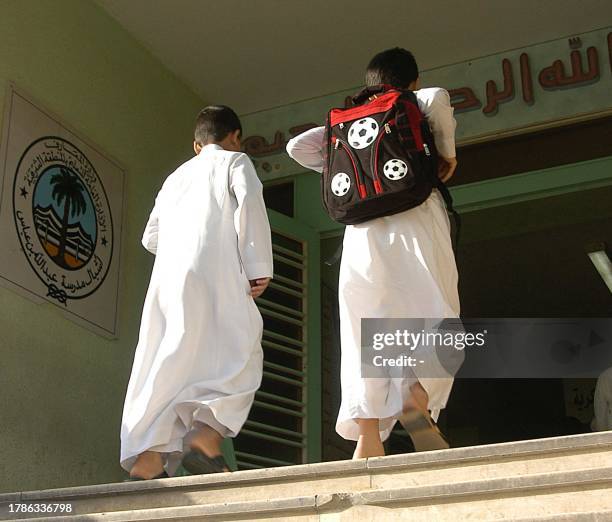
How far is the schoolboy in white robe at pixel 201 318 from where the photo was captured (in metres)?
3.91

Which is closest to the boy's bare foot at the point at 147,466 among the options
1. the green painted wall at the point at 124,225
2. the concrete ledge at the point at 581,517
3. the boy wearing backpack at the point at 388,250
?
the boy wearing backpack at the point at 388,250

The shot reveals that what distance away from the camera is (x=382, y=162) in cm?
382

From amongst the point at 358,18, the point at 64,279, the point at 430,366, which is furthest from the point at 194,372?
the point at 358,18

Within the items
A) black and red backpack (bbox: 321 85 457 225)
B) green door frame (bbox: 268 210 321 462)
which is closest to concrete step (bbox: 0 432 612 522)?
black and red backpack (bbox: 321 85 457 225)

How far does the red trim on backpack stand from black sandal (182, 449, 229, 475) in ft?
4.24

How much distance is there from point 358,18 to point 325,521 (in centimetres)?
492

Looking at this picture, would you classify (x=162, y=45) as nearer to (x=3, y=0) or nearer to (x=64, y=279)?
(x=3, y=0)

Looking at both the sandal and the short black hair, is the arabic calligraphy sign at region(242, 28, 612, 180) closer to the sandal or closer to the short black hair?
the short black hair

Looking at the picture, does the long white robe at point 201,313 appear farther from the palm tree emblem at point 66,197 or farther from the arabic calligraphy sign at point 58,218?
the palm tree emblem at point 66,197

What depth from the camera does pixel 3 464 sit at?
17.9 feet

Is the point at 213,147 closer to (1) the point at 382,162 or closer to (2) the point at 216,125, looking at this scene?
(2) the point at 216,125

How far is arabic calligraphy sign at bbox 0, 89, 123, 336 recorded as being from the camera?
231 inches

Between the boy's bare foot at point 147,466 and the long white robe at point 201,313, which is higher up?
the long white robe at point 201,313

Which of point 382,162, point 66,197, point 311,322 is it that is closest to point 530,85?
point 311,322
